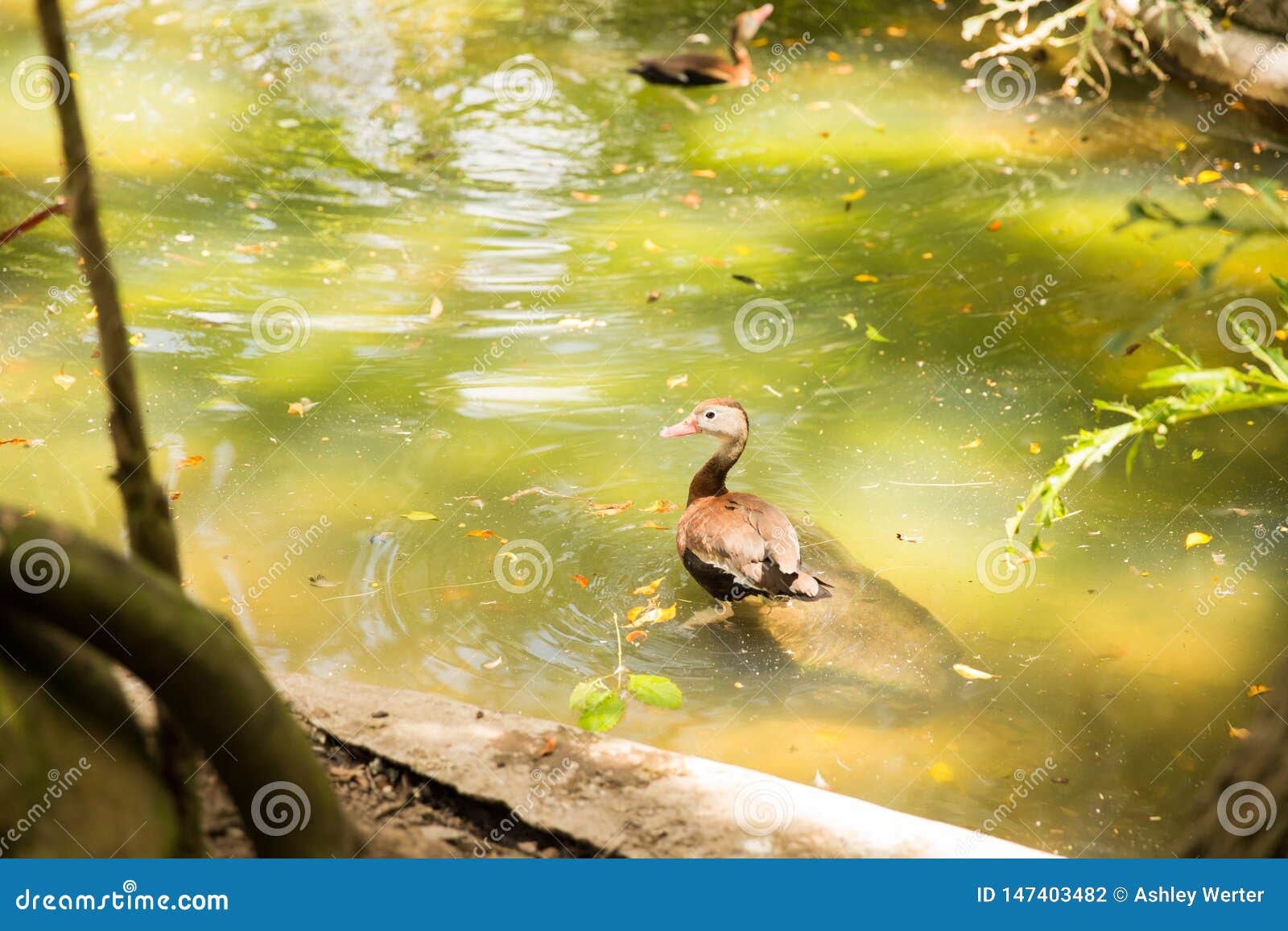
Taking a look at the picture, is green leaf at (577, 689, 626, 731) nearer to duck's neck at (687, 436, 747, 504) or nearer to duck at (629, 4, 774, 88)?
duck's neck at (687, 436, 747, 504)

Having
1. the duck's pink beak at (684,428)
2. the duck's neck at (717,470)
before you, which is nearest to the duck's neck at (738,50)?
the duck's pink beak at (684,428)

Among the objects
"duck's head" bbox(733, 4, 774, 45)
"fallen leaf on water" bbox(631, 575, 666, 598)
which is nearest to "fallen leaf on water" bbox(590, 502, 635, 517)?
"fallen leaf on water" bbox(631, 575, 666, 598)

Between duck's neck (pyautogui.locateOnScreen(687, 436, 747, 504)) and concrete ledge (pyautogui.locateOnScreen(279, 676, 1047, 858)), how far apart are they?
1752 millimetres

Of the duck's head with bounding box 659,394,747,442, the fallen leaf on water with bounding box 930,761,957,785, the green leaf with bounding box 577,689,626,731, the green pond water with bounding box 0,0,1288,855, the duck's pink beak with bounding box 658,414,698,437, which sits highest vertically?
the green leaf with bounding box 577,689,626,731

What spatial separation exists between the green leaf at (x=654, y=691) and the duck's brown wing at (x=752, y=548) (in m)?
0.97

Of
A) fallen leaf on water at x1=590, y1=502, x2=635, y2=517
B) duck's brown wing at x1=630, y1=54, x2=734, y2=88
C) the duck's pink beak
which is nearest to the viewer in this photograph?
the duck's pink beak

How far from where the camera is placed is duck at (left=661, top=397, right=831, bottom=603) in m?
4.47

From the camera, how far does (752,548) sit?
4.48 meters

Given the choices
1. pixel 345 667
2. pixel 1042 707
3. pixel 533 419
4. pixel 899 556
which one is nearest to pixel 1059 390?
pixel 899 556

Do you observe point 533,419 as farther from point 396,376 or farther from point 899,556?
point 899,556

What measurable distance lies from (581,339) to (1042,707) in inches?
132

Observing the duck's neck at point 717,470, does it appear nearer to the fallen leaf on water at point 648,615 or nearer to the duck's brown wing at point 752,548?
the duck's brown wing at point 752,548

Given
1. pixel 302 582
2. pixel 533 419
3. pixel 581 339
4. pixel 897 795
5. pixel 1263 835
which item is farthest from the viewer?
pixel 581 339

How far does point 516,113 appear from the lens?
923cm
